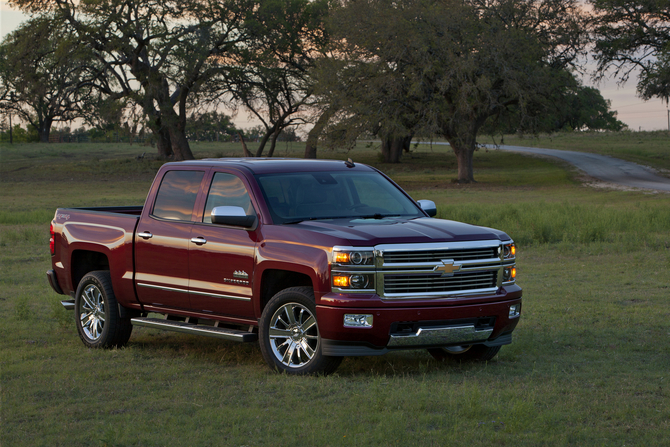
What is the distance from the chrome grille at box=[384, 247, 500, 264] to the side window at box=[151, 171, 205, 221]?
2349 mm

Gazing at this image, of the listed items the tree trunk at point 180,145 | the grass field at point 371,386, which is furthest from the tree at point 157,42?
→ the grass field at point 371,386

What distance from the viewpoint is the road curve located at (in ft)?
126

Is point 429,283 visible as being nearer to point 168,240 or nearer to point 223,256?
point 223,256

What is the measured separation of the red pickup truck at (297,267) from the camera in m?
6.61

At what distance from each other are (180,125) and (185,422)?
153ft

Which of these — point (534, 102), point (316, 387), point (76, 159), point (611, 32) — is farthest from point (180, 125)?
point (316, 387)

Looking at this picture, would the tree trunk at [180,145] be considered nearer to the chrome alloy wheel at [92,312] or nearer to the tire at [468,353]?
the chrome alloy wheel at [92,312]

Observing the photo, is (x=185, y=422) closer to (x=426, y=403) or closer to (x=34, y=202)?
(x=426, y=403)

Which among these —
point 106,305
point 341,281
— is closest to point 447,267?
point 341,281

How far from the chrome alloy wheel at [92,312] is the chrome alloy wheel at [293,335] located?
247 centimetres

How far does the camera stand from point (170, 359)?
7934 mm

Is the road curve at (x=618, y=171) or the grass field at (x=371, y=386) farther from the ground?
the grass field at (x=371, y=386)

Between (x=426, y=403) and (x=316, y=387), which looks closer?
(x=426, y=403)

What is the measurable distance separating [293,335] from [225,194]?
5.38 ft
